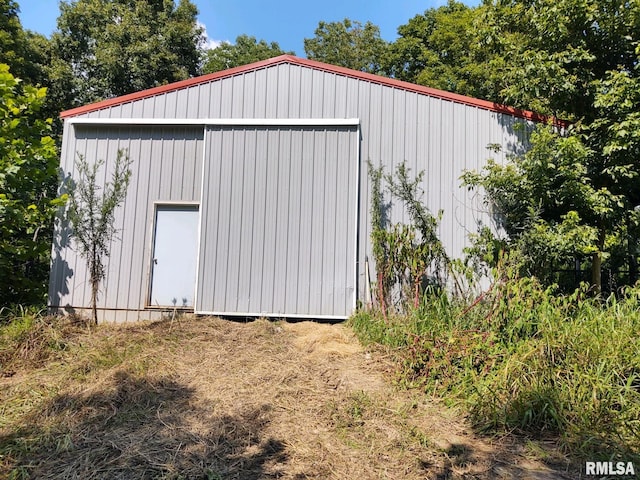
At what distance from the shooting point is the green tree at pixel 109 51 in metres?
14.1

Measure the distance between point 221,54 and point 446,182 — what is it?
56.1 ft

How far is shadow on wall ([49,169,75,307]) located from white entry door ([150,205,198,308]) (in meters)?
1.34

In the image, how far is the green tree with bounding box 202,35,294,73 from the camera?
61.7ft

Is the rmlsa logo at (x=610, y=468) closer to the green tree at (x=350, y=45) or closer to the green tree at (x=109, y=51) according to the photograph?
the green tree at (x=109, y=51)

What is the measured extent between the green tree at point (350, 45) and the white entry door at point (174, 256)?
1558 centimetres

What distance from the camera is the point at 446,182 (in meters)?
6.33

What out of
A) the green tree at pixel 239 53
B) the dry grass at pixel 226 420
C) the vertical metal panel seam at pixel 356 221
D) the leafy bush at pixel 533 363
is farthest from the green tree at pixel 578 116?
the green tree at pixel 239 53

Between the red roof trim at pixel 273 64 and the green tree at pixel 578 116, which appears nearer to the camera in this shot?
the green tree at pixel 578 116

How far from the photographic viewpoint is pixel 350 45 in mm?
20297

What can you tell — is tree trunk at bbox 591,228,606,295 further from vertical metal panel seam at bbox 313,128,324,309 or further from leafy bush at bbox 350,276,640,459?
vertical metal panel seam at bbox 313,128,324,309

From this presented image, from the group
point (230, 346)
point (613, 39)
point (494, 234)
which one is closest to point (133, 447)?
point (230, 346)

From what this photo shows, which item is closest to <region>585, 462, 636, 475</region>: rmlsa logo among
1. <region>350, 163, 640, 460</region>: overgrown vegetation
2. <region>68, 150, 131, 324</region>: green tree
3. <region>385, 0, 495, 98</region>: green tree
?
<region>350, 163, 640, 460</region>: overgrown vegetation

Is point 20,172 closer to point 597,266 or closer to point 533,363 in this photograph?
point 533,363

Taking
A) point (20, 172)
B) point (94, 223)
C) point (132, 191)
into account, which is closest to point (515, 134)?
point (132, 191)
